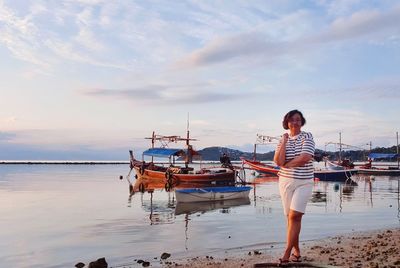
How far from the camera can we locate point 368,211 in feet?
80.8

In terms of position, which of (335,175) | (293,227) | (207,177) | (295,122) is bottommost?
(335,175)

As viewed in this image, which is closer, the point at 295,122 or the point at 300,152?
the point at 300,152

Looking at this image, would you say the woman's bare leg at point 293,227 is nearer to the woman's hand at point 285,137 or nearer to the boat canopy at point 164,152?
the woman's hand at point 285,137

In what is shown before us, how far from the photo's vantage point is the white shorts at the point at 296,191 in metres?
7.34

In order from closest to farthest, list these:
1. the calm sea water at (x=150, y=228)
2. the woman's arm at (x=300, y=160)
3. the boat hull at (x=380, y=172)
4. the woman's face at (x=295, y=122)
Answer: the woman's arm at (x=300, y=160) → the woman's face at (x=295, y=122) → the calm sea water at (x=150, y=228) → the boat hull at (x=380, y=172)

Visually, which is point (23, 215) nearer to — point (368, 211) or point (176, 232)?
point (176, 232)

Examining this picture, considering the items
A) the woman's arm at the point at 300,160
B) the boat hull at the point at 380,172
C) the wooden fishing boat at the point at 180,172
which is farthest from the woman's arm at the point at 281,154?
the boat hull at the point at 380,172

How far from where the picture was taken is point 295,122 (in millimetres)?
7555

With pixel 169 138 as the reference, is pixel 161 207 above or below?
below

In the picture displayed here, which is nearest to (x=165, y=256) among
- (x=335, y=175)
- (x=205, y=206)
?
(x=205, y=206)

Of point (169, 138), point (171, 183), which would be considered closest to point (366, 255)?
point (171, 183)

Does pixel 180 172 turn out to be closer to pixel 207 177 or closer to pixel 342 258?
pixel 207 177

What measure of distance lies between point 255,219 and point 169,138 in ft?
164

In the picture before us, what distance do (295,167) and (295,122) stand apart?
82cm
